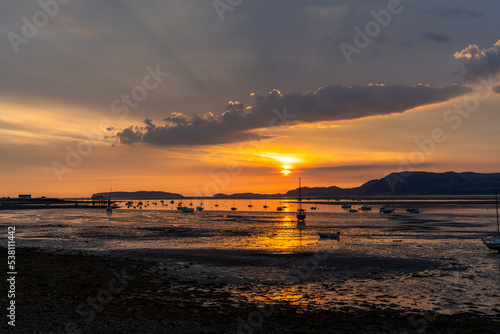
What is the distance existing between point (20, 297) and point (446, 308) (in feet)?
73.0

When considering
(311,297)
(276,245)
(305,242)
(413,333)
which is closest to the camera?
(413,333)

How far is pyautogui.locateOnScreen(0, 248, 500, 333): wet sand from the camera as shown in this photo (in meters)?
16.5

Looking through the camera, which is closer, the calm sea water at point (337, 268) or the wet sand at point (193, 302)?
the wet sand at point (193, 302)

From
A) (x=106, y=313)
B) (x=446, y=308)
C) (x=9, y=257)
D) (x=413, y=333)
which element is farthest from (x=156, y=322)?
(x=9, y=257)

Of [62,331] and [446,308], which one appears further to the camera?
[446,308]

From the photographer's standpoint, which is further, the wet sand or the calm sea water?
the calm sea water

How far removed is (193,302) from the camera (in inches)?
811

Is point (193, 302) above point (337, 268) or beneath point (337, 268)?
above

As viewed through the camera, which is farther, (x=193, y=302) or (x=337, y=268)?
(x=337, y=268)

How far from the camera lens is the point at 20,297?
19.5 meters

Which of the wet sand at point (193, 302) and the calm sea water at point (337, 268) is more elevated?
the wet sand at point (193, 302)

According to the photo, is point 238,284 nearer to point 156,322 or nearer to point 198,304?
point 198,304

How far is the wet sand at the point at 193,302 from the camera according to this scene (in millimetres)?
16547

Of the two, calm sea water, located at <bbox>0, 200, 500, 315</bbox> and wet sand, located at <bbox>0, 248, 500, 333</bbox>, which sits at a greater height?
wet sand, located at <bbox>0, 248, 500, 333</bbox>
